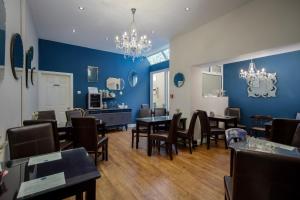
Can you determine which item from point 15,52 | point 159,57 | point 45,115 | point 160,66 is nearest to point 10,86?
point 15,52

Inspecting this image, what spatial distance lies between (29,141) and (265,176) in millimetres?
1992

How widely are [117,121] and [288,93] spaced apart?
5382 mm

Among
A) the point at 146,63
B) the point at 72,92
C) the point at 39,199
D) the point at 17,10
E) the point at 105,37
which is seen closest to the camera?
the point at 39,199

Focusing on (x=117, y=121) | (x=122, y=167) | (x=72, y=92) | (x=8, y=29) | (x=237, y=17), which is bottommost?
(x=122, y=167)

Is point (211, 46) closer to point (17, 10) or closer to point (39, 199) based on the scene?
point (17, 10)

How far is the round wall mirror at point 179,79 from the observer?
4836 millimetres

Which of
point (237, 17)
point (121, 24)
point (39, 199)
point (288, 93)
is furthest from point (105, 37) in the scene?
point (288, 93)

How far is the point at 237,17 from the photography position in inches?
136

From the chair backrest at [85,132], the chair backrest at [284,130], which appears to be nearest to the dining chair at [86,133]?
the chair backrest at [85,132]

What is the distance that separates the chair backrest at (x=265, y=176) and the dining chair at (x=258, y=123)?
418 centimetres

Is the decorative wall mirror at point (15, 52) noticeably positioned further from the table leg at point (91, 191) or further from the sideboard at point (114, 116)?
the sideboard at point (114, 116)

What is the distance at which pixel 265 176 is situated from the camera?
102cm

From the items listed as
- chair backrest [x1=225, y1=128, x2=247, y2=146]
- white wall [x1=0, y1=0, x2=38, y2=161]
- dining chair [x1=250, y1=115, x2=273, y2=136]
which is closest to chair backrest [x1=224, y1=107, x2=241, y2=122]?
dining chair [x1=250, y1=115, x2=273, y2=136]

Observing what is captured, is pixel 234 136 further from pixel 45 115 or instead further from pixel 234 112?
pixel 234 112
